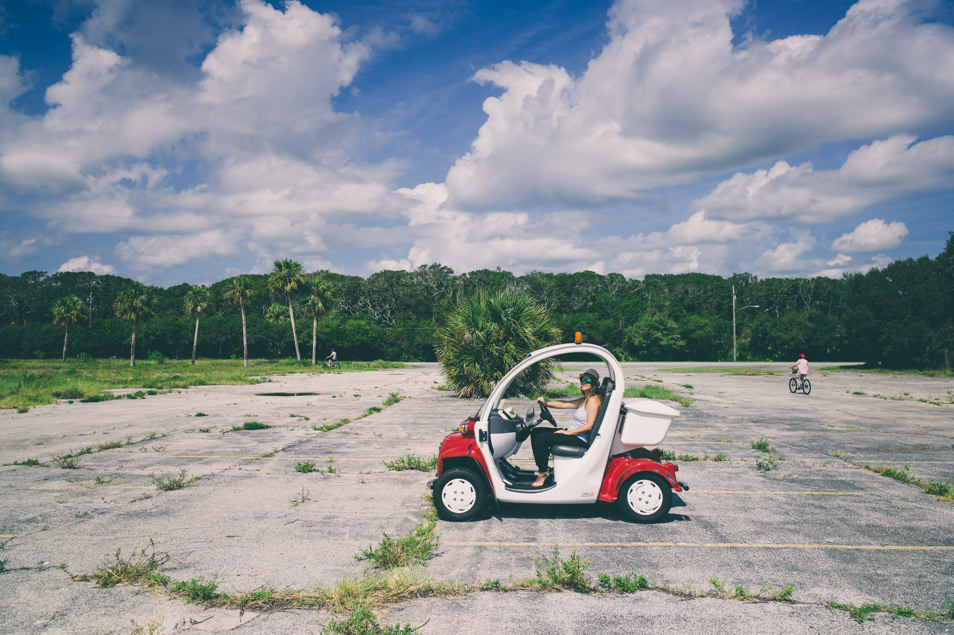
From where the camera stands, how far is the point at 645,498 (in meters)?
5.82

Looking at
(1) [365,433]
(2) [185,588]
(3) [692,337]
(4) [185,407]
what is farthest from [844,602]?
(3) [692,337]

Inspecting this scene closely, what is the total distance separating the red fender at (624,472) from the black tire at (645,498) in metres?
0.06

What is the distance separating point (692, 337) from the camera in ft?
229

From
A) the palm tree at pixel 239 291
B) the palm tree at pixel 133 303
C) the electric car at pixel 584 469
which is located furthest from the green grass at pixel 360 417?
the palm tree at pixel 133 303

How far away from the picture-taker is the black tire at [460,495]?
580 centimetres

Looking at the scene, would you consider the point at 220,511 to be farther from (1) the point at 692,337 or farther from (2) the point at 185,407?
(1) the point at 692,337

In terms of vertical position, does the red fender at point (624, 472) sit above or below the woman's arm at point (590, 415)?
below

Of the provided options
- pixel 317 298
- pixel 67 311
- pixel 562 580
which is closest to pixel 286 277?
pixel 317 298

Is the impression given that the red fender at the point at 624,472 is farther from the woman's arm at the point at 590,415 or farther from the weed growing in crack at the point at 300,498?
the weed growing in crack at the point at 300,498

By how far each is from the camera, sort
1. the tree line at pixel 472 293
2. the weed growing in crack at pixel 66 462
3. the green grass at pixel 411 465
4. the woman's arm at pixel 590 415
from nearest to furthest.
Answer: the woman's arm at pixel 590 415
the green grass at pixel 411 465
the weed growing in crack at pixel 66 462
the tree line at pixel 472 293

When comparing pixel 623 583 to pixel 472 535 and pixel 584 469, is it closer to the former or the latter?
pixel 584 469

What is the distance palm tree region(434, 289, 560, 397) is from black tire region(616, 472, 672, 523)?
13.6 meters

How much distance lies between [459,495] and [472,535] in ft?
1.68

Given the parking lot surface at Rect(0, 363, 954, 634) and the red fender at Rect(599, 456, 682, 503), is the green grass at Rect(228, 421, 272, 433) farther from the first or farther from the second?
the red fender at Rect(599, 456, 682, 503)
